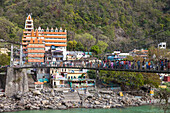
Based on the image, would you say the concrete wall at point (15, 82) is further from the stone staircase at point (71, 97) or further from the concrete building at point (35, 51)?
the concrete building at point (35, 51)

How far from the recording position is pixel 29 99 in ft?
76.5

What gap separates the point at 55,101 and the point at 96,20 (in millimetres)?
31462

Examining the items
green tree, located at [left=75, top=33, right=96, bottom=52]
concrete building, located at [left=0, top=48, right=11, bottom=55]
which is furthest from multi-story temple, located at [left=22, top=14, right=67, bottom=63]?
green tree, located at [left=75, top=33, right=96, bottom=52]

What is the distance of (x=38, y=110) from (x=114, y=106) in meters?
5.78

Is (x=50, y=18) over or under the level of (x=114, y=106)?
over

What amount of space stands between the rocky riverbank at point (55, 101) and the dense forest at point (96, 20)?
46.7 feet

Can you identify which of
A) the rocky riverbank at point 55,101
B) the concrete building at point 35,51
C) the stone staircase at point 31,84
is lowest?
the rocky riverbank at point 55,101

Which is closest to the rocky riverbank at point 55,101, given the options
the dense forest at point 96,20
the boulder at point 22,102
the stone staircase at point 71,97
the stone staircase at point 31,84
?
the boulder at point 22,102

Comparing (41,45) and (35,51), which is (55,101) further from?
(41,45)

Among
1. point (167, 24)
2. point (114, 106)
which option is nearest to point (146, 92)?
point (114, 106)

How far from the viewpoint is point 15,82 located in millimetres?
24891

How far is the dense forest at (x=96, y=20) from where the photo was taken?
1736 inches

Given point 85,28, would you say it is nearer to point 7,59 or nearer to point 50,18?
point 50,18

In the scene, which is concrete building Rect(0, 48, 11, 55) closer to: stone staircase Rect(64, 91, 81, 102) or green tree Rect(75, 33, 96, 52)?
green tree Rect(75, 33, 96, 52)
